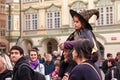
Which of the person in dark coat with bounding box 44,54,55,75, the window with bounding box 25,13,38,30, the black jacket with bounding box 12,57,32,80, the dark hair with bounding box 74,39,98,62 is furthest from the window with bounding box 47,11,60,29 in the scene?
the dark hair with bounding box 74,39,98,62

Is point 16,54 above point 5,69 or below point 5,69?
above

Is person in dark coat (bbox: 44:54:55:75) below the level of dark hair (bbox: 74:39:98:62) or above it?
below

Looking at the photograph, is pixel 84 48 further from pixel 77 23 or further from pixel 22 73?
pixel 22 73

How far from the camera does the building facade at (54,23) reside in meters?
35.3

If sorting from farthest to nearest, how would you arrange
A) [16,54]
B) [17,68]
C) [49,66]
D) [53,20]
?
[53,20] < [49,66] < [16,54] < [17,68]

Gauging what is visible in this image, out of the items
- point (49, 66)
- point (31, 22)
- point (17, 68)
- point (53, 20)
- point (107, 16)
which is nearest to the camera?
point (17, 68)

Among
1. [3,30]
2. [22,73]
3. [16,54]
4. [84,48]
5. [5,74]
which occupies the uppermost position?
[84,48]

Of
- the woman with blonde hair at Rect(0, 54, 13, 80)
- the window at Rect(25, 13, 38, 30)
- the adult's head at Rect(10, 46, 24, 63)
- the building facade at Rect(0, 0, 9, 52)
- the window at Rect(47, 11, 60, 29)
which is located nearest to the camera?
the adult's head at Rect(10, 46, 24, 63)

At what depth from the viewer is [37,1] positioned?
40594 millimetres

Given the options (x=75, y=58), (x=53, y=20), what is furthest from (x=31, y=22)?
(x=75, y=58)

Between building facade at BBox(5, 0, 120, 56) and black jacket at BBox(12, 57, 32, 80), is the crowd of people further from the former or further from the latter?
building facade at BBox(5, 0, 120, 56)

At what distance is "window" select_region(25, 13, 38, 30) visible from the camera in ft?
134

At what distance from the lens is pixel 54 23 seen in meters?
39.4

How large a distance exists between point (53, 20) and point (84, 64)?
117ft
